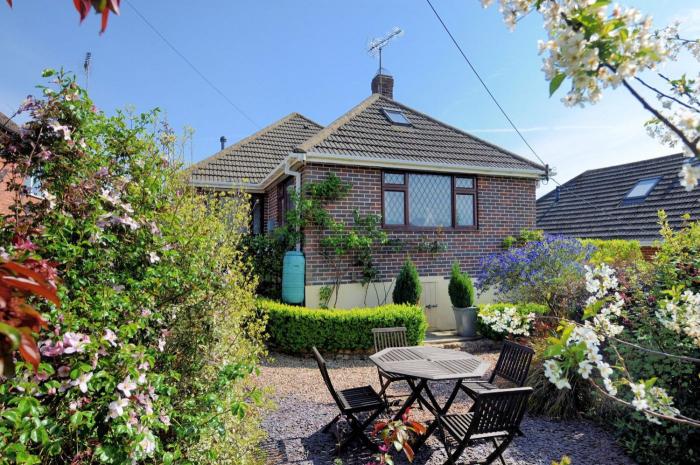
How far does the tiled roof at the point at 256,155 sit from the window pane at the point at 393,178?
4.04 m

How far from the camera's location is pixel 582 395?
16.4 ft

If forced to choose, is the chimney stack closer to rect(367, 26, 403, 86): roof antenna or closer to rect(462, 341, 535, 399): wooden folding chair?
rect(367, 26, 403, 86): roof antenna

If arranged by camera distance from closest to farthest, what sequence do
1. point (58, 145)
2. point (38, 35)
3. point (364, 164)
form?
point (58, 145), point (38, 35), point (364, 164)

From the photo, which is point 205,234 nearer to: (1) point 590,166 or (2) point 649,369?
(2) point 649,369

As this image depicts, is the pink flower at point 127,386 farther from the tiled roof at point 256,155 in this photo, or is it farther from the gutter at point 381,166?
the tiled roof at point 256,155

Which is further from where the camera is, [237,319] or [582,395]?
[582,395]

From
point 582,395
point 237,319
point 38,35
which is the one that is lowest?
point 582,395

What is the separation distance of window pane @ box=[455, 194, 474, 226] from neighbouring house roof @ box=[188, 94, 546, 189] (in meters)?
0.70

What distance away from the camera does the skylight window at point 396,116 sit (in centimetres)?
1101

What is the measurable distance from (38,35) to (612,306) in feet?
21.6

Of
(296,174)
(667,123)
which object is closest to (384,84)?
(296,174)

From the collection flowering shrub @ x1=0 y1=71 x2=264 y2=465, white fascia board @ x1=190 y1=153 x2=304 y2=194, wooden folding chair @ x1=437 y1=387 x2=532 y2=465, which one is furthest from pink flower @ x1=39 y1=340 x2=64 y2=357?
white fascia board @ x1=190 y1=153 x2=304 y2=194

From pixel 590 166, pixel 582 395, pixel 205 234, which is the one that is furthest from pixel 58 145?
pixel 590 166

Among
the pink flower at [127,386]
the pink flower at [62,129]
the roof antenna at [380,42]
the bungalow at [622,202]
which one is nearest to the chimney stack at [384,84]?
the roof antenna at [380,42]
